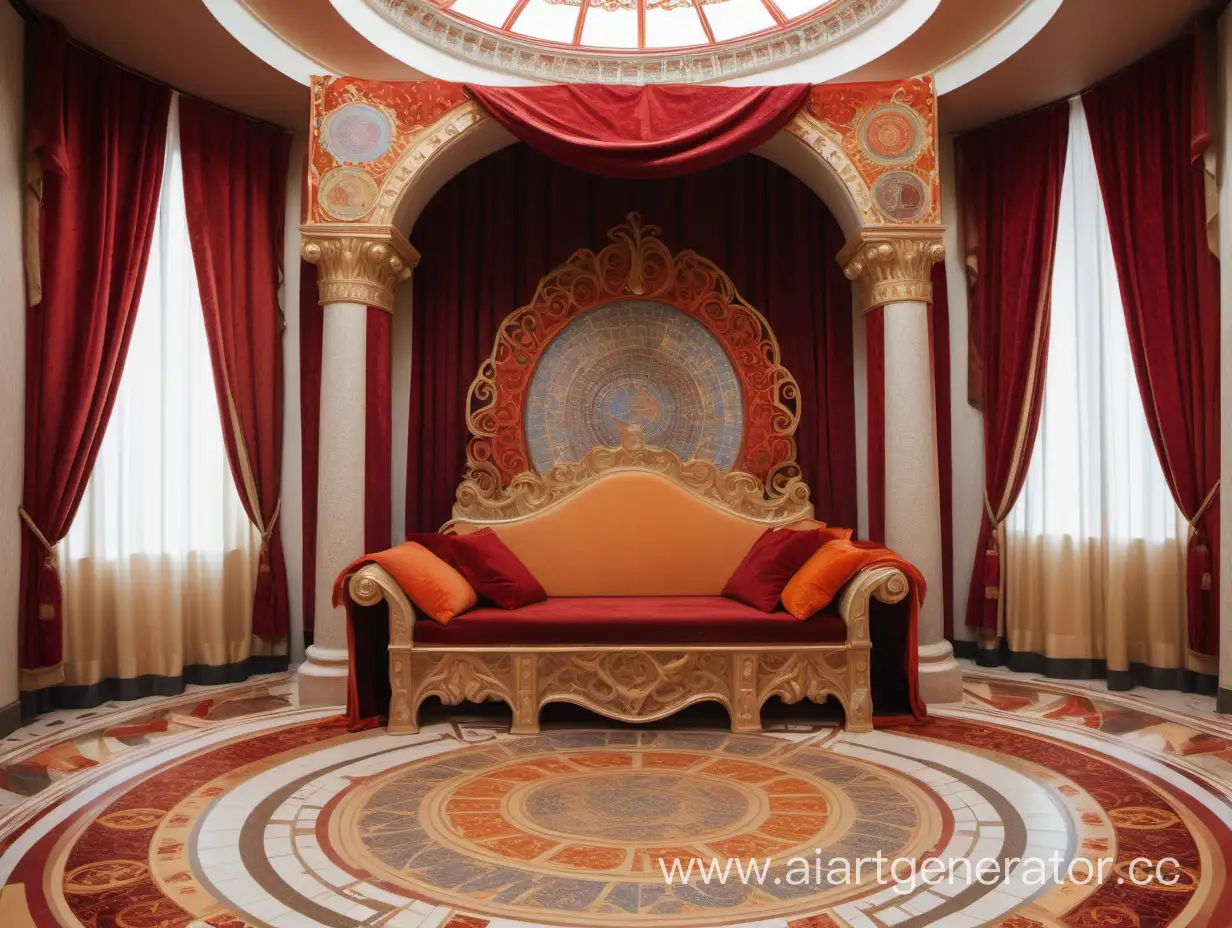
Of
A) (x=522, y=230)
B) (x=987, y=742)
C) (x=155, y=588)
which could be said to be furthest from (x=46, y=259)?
(x=987, y=742)

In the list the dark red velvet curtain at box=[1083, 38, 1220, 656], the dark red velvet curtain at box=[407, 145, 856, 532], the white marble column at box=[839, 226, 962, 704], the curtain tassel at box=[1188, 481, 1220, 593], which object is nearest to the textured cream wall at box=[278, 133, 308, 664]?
→ the dark red velvet curtain at box=[407, 145, 856, 532]

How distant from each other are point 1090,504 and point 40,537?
16.9 feet

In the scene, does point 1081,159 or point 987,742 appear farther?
point 1081,159

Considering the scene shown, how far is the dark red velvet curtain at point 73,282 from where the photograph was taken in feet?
13.0

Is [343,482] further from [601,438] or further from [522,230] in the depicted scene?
[522,230]

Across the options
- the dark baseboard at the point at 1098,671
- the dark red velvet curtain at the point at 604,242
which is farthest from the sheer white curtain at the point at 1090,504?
the dark red velvet curtain at the point at 604,242

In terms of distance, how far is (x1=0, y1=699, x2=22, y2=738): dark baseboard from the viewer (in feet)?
12.0

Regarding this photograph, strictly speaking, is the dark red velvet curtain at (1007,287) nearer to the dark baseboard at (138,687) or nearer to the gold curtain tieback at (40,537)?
the dark baseboard at (138,687)

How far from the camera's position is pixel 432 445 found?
5250 millimetres

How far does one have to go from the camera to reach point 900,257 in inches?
173

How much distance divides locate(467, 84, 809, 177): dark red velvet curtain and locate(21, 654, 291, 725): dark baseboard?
3178 millimetres

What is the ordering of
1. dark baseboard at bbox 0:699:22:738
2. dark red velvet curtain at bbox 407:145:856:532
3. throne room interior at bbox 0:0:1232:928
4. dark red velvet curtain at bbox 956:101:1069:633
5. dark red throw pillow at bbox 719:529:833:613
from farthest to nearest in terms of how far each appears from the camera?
dark red velvet curtain at bbox 407:145:856:532
dark red velvet curtain at bbox 956:101:1069:633
dark red throw pillow at bbox 719:529:833:613
dark baseboard at bbox 0:699:22:738
throne room interior at bbox 0:0:1232:928

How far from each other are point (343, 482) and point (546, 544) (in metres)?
1.09

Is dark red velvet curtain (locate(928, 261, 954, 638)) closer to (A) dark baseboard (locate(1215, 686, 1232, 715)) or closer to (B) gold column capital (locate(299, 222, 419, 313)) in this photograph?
(A) dark baseboard (locate(1215, 686, 1232, 715))
